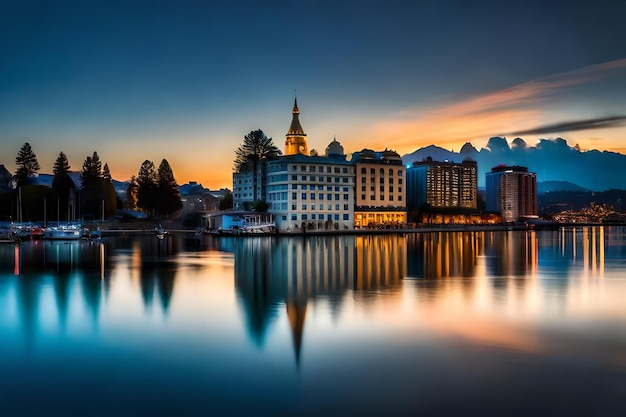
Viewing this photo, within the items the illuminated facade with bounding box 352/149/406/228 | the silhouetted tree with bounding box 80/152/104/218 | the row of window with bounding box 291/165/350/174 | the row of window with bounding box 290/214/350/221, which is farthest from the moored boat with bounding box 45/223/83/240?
the illuminated facade with bounding box 352/149/406/228

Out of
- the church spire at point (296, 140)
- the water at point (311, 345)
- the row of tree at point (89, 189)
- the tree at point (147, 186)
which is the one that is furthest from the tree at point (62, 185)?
the water at point (311, 345)

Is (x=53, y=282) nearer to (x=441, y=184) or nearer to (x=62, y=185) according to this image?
(x=62, y=185)

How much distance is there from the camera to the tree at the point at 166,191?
252 ft

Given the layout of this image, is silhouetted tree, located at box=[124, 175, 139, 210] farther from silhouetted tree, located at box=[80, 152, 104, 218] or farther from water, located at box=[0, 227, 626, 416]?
water, located at box=[0, 227, 626, 416]

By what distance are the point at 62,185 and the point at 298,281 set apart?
188ft

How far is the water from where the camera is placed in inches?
308

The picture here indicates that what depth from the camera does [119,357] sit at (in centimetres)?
1032

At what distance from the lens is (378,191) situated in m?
81.9

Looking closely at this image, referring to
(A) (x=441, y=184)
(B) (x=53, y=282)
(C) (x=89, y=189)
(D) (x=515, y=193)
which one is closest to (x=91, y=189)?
(C) (x=89, y=189)

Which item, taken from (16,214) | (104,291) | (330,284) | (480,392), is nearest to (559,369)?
(480,392)

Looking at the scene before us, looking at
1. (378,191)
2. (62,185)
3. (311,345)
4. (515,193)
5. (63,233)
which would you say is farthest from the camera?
(515,193)

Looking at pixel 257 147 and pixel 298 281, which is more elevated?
pixel 257 147

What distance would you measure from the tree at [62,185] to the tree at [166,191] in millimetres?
11419

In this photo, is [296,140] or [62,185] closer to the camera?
[62,185]
